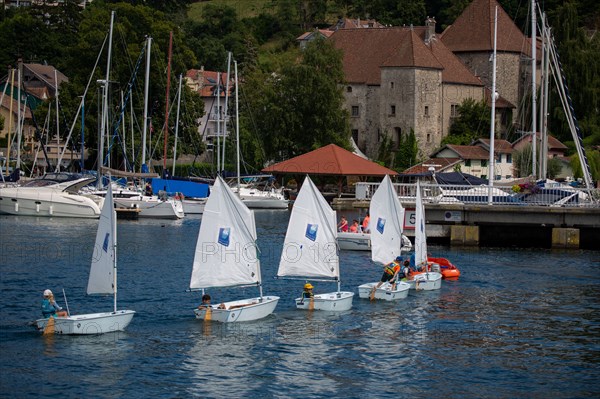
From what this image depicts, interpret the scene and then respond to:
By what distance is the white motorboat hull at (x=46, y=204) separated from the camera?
7869 cm

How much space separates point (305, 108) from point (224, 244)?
73581 mm

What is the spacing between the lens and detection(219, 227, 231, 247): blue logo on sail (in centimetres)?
3878

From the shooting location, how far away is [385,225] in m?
48.6

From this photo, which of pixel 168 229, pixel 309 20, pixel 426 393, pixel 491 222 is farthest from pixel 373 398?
pixel 309 20

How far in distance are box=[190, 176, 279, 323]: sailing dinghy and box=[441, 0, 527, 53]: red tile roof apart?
8837 cm

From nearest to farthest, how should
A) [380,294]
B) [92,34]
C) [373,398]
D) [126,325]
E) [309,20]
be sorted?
[373,398] < [126,325] < [380,294] < [92,34] < [309,20]

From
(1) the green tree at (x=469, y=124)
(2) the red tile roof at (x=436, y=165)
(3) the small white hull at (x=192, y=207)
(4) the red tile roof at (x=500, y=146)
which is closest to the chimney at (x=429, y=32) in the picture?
(1) the green tree at (x=469, y=124)

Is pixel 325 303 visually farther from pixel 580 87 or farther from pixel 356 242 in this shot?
pixel 580 87

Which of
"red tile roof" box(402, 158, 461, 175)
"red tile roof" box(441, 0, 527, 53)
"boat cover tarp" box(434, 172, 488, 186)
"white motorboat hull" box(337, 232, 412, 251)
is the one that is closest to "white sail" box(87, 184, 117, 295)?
"white motorboat hull" box(337, 232, 412, 251)

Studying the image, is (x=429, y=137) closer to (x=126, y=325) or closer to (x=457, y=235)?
(x=457, y=235)

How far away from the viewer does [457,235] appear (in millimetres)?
63750

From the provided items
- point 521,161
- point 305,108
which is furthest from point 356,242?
point 305,108

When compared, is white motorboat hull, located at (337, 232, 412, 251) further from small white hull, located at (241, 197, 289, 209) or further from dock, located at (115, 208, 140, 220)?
small white hull, located at (241, 197, 289, 209)

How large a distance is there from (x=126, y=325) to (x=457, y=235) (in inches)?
1207
